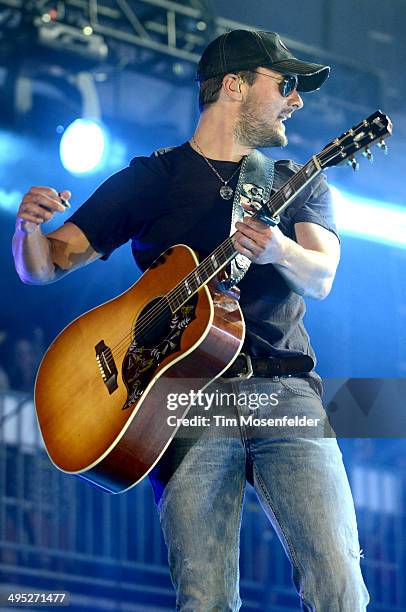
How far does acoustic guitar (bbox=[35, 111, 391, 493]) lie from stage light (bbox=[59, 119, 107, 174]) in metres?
3.01

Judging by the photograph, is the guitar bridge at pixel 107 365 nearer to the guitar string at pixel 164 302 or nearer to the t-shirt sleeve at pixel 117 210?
the guitar string at pixel 164 302

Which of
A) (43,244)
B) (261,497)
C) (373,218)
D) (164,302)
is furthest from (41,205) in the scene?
(373,218)

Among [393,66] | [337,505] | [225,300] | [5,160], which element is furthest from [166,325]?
[393,66]

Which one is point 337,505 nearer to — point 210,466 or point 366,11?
point 210,466

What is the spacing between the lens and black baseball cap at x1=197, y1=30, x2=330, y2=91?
3377mm

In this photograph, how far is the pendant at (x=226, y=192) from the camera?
10.6 ft

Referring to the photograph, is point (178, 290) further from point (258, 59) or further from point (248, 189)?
point (258, 59)

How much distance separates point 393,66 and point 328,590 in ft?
15.0

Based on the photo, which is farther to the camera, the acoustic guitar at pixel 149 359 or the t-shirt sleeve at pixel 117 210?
the t-shirt sleeve at pixel 117 210

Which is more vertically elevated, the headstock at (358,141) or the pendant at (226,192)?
the headstock at (358,141)

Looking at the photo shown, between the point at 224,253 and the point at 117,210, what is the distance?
0.55m

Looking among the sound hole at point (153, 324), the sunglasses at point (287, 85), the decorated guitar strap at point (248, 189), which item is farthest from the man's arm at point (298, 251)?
the sunglasses at point (287, 85)

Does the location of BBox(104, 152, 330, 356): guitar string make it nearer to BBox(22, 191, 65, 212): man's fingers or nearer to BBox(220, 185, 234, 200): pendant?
BBox(220, 185, 234, 200): pendant

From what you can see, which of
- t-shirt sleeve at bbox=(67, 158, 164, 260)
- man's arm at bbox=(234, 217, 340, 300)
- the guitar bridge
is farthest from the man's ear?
the guitar bridge
